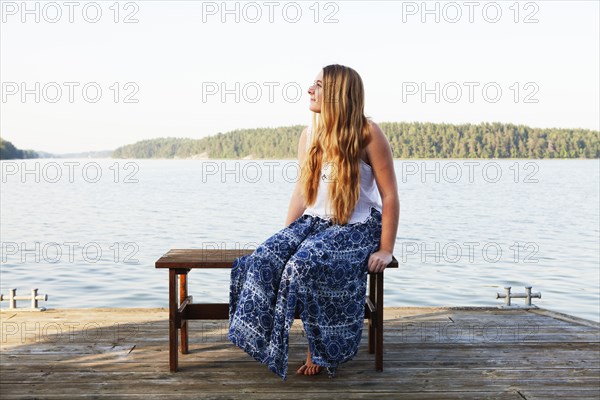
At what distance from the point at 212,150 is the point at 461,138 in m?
18.7

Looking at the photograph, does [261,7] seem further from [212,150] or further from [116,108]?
[212,150]

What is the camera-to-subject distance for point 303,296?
124 inches

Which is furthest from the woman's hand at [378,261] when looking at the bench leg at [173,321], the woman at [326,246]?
the bench leg at [173,321]

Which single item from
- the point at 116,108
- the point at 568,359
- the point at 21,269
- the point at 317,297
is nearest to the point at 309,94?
the point at 317,297

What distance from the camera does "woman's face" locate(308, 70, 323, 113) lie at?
344 centimetres

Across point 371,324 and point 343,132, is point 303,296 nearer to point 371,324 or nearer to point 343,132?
point 371,324

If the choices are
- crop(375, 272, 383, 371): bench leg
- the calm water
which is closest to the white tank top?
crop(375, 272, 383, 371): bench leg

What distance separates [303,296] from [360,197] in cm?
61

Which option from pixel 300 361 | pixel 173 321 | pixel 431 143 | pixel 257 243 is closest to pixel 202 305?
pixel 173 321

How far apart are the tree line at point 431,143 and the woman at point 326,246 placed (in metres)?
27.6

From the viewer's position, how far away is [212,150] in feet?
159

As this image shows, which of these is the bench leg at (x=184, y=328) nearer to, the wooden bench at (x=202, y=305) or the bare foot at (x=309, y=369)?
the wooden bench at (x=202, y=305)

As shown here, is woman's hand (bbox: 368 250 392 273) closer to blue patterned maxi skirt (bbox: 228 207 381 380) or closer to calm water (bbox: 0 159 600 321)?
blue patterned maxi skirt (bbox: 228 207 381 380)

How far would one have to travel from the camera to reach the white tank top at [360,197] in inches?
136
